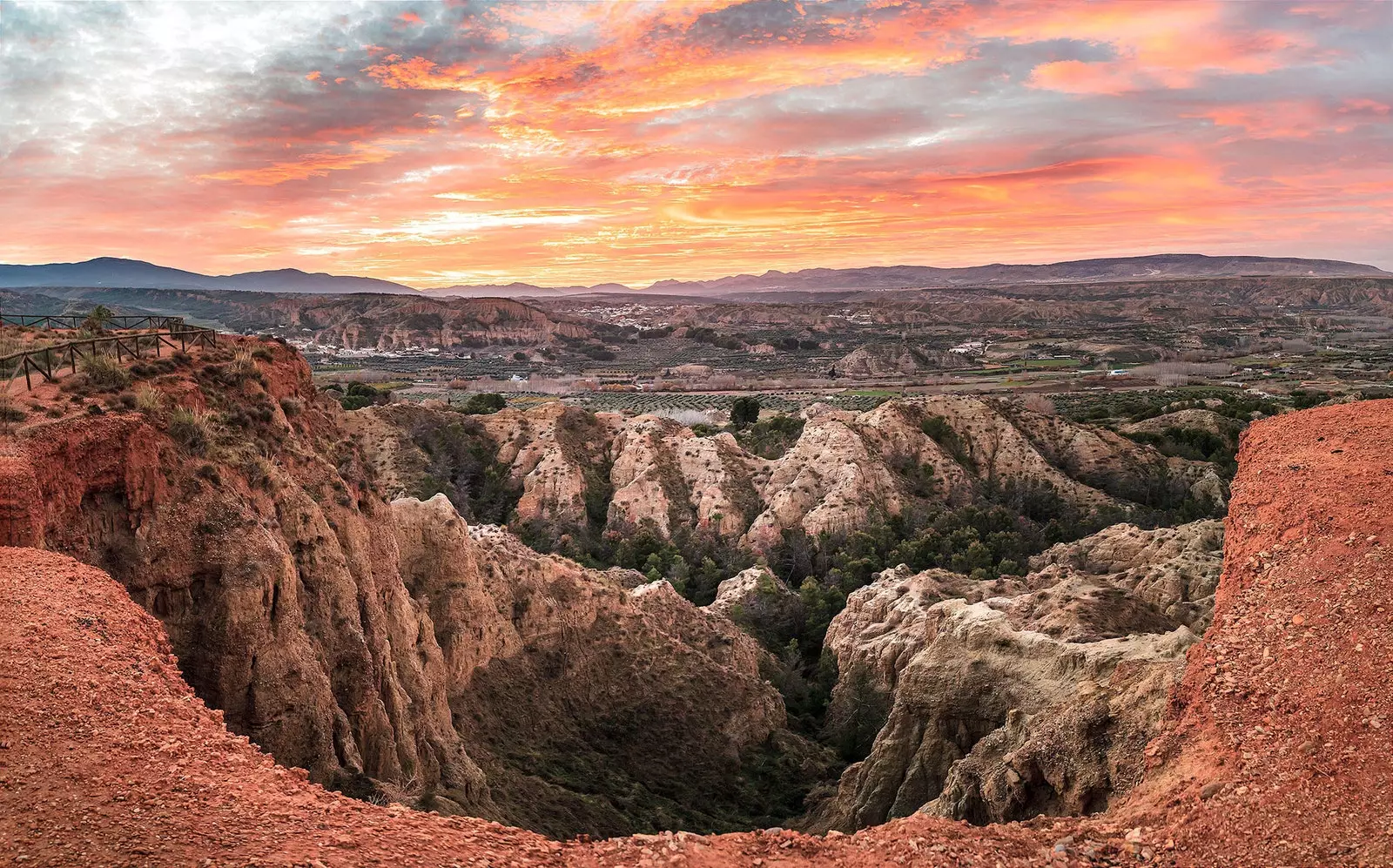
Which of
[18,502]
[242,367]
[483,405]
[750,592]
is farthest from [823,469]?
[18,502]

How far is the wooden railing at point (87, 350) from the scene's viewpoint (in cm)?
1616

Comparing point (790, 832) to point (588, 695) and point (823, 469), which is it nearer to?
point (588, 695)

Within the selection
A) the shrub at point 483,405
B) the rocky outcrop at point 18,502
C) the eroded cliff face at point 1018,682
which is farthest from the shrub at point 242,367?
the shrub at point 483,405

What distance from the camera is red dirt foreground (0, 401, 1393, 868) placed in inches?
323

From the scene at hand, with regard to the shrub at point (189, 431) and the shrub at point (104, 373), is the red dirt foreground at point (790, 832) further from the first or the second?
the shrub at point (104, 373)

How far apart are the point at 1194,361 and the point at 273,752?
176 m

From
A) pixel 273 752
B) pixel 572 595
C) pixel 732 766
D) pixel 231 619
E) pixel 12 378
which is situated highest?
pixel 12 378

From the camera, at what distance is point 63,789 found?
8109 mm

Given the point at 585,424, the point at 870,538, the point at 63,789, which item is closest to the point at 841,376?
the point at 585,424

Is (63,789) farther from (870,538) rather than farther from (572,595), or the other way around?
(870,538)

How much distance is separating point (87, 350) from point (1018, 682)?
2201 centimetres

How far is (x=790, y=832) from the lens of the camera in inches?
436

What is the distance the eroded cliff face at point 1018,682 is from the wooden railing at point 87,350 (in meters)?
18.3

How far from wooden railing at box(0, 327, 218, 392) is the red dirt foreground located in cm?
569
